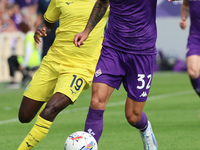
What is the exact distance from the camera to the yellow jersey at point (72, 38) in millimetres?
7465

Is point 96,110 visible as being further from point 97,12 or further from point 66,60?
point 97,12

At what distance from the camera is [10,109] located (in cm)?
1350

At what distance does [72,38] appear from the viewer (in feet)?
24.5

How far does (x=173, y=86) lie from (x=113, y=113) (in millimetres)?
8559

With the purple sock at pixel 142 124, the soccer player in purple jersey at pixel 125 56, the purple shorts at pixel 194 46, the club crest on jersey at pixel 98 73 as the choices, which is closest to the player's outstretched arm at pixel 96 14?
the soccer player in purple jersey at pixel 125 56

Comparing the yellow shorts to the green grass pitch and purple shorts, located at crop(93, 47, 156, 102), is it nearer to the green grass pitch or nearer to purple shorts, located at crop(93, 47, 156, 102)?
purple shorts, located at crop(93, 47, 156, 102)

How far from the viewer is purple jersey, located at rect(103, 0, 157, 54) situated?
695 cm

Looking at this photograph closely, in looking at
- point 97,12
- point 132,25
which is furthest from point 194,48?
point 97,12

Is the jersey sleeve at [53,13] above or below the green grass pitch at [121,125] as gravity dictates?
above

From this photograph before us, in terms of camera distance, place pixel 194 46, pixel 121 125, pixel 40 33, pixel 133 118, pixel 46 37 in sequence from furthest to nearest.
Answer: pixel 121 125
pixel 46 37
pixel 194 46
pixel 40 33
pixel 133 118

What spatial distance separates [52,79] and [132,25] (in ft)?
4.03

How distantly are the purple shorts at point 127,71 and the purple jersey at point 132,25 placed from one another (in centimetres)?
8

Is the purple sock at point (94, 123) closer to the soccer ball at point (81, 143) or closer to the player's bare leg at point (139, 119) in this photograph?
the soccer ball at point (81, 143)

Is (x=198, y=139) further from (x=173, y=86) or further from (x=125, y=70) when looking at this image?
(x=173, y=86)
